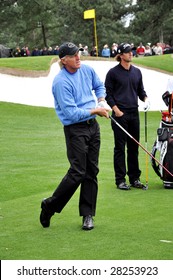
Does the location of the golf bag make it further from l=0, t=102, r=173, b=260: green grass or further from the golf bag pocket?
l=0, t=102, r=173, b=260: green grass

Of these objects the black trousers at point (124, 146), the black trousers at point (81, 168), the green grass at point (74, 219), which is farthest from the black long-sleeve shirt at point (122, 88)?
the black trousers at point (81, 168)

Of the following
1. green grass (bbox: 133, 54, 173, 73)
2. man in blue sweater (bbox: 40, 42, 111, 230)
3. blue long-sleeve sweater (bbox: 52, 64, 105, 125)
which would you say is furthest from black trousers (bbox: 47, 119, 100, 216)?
green grass (bbox: 133, 54, 173, 73)

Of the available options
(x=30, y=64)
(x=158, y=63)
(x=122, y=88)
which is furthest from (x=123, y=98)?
(x=158, y=63)

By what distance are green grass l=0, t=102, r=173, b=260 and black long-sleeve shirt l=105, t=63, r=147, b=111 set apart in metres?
1.22

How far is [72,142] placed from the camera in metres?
7.69

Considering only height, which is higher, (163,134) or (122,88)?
(122,88)

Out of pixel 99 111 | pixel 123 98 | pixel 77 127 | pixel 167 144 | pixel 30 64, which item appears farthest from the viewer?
pixel 30 64

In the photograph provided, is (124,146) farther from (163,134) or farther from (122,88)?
(122,88)

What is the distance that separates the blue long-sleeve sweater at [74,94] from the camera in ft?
24.5

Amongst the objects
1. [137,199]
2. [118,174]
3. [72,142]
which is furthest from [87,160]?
[118,174]

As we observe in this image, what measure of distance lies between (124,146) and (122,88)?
84cm

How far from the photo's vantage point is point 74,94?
24.9ft
